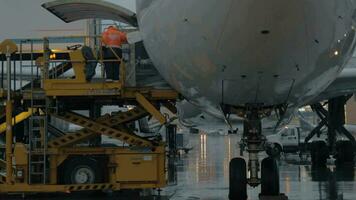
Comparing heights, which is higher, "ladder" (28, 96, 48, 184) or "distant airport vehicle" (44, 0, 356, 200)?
"distant airport vehicle" (44, 0, 356, 200)

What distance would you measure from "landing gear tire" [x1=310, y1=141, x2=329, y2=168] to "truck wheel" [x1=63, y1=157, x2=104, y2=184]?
1023cm

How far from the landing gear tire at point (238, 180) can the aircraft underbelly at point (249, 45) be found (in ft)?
4.85

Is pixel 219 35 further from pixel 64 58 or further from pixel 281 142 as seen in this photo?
pixel 281 142

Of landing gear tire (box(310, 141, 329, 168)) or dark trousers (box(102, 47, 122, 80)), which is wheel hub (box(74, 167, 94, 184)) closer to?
dark trousers (box(102, 47, 122, 80))

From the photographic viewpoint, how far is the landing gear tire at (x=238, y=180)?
8.50 metres

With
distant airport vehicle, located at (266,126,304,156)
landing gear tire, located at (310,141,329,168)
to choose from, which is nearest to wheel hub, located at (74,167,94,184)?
landing gear tire, located at (310,141,329,168)

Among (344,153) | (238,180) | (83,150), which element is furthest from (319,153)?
(238,180)

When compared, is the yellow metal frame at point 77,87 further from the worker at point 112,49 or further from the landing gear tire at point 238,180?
the landing gear tire at point 238,180

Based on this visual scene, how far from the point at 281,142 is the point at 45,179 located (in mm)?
22164

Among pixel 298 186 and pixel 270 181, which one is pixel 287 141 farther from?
pixel 270 181

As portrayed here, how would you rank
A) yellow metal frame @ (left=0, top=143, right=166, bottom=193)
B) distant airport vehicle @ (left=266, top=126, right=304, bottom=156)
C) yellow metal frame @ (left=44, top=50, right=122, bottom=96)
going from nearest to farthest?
1. yellow metal frame @ (left=44, top=50, right=122, bottom=96)
2. yellow metal frame @ (left=0, top=143, right=166, bottom=193)
3. distant airport vehicle @ (left=266, top=126, right=304, bottom=156)

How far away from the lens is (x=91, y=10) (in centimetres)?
941

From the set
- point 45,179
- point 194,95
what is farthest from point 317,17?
point 45,179

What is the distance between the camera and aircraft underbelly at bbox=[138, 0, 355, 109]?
5453mm
